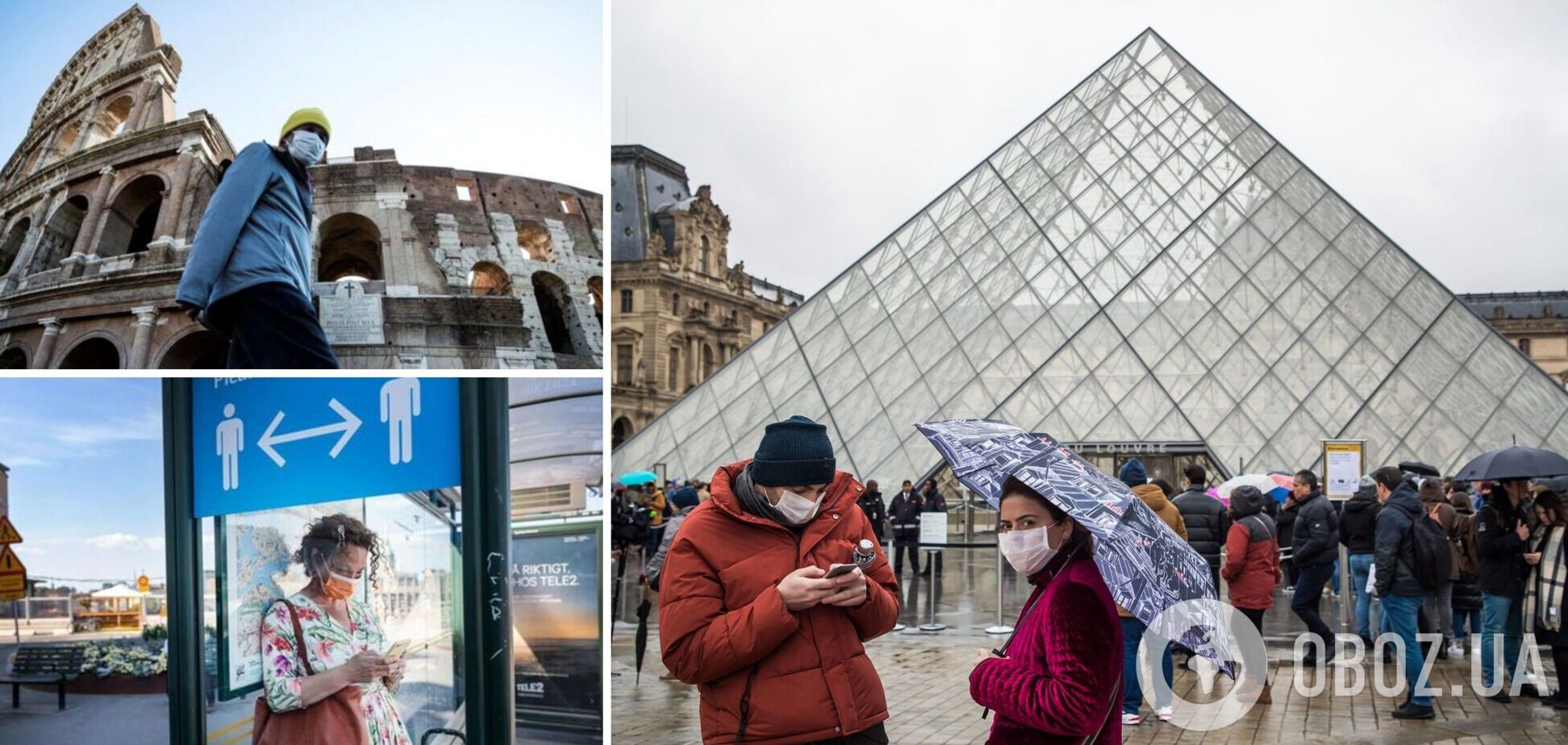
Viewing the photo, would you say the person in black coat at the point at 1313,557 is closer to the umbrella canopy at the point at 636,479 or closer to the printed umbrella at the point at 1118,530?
the printed umbrella at the point at 1118,530

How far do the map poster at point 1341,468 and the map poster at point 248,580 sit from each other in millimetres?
10217

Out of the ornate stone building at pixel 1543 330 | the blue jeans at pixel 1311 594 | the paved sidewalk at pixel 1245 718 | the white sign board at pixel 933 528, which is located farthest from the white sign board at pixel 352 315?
the ornate stone building at pixel 1543 330

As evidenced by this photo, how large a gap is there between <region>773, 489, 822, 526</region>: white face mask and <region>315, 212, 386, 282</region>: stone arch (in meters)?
1.06

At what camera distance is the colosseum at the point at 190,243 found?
114 inches

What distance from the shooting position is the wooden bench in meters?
3.75

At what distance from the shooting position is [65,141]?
3021 millimetres

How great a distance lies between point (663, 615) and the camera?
10.3 ft

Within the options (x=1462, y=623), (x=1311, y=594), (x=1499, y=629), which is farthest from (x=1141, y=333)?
(x=1499, y=629)

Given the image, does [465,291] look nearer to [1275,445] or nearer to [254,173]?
[254,173]

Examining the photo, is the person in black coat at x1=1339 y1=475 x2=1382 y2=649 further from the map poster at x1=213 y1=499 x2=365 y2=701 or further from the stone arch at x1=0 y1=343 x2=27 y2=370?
the stone arch at x1=0 y1=343 x2=27 y2=370

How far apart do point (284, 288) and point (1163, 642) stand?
522cm

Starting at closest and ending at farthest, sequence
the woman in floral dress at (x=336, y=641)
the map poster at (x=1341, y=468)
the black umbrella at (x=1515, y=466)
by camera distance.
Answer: the woman in floral dress at (x=336, y=641) < the black umbrella at (x=1515, y=466) < the map poster at (x=1341, y=468)

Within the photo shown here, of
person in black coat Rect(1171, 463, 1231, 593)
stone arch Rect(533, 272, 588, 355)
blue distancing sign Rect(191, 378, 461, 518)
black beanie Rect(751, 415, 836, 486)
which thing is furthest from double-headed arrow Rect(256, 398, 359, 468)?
person in black coat Rect(1171, 463, 1231, 593)

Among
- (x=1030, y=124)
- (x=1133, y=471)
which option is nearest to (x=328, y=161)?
(x=1133, y=471)
